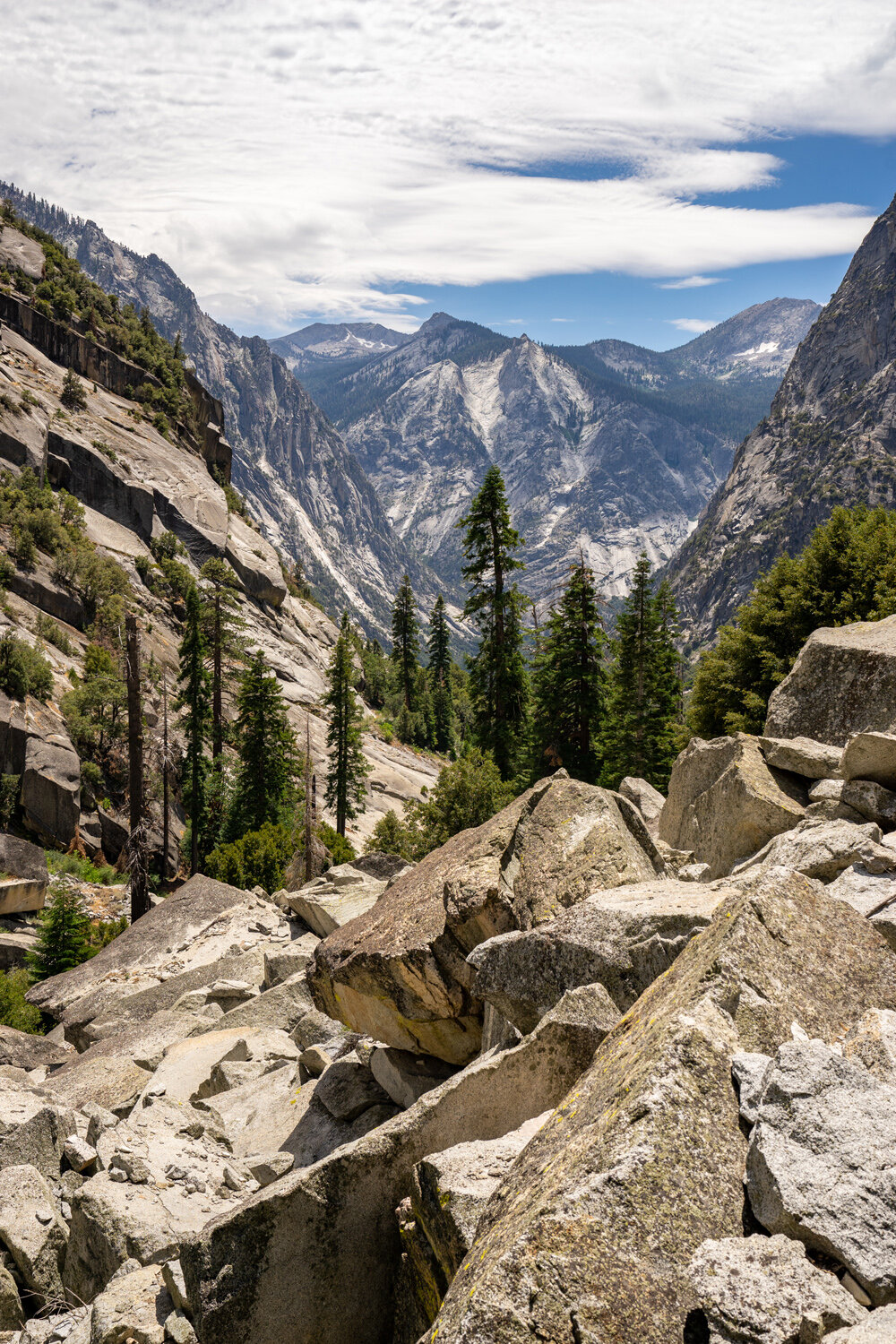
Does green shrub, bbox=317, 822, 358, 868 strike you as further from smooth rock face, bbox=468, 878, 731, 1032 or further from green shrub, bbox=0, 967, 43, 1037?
smooth rock face, bbox=468, 878, 731, 1032

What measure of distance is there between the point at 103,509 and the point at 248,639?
66.7 feet

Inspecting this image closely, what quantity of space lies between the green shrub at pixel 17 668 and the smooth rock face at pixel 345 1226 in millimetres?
32293

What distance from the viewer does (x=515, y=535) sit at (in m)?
33.1

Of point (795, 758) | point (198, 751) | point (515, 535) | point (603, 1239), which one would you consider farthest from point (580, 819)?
point (198, 751)

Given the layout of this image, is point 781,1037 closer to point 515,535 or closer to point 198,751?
point 515,535

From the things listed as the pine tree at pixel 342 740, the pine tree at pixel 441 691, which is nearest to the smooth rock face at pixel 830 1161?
the pine tree at pixel 342 740

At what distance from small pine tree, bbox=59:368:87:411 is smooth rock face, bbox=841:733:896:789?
77.3m

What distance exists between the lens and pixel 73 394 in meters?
72.0

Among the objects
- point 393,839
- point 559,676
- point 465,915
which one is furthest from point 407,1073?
point 559,676

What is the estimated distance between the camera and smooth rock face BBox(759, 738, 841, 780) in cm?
1057

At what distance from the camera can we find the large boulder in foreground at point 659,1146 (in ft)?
11.4

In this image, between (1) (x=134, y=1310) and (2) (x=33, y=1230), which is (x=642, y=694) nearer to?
(2) (x=33, y=1230)

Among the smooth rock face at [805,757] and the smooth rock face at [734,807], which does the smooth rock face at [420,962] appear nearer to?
the smooth rock face at [734,807]

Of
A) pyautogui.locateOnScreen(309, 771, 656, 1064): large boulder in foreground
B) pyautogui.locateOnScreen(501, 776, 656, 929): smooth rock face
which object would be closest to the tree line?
pyautogui.locateOnScreen(309, 771, 656, 1064): large boulder in foreground
